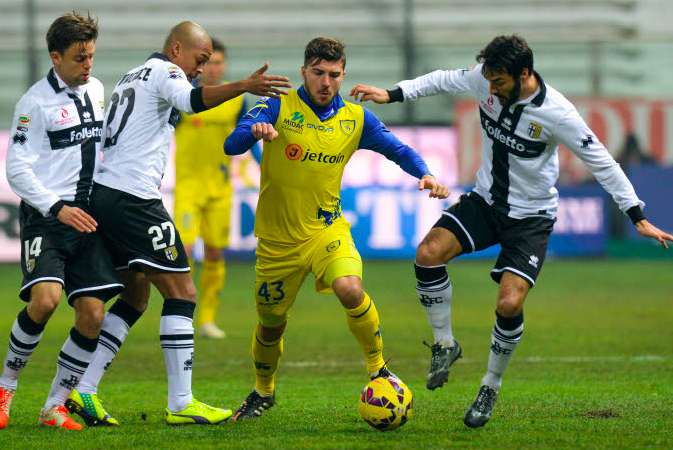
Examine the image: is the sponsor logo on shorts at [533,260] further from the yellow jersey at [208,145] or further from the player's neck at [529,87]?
the yellow jersey at [208,145]

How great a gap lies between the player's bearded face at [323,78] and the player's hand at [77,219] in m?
1.58

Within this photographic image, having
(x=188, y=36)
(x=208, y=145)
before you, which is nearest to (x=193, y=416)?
(x=188, y=36)

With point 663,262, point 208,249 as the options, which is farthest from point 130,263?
point 663,262

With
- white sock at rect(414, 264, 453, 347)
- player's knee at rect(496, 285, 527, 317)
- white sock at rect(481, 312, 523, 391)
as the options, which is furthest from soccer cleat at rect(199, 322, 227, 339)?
player's knee at rect(496, 285, 527, 317)

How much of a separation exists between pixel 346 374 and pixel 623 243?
1248cm

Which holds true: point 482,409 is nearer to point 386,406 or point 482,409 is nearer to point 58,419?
point 386,406

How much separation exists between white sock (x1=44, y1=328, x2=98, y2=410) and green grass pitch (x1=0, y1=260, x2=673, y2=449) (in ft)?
0.83

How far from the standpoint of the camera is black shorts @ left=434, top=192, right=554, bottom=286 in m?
7.49

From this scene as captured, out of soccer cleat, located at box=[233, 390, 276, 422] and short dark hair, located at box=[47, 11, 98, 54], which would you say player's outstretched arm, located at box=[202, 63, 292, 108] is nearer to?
short dark hair, located at box=[47, 11, 98, 54]

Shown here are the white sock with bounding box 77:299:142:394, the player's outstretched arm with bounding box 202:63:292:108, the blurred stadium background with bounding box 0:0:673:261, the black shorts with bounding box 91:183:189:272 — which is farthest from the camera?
the blurred stadium background with bounding box 0:0:673:261

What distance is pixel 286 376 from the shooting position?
31.5ft

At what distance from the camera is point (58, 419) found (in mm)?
7176

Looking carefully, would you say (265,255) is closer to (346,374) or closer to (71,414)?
(71,414)

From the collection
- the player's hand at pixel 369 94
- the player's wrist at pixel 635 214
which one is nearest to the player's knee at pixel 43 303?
the player's hand at pixel 369 94
